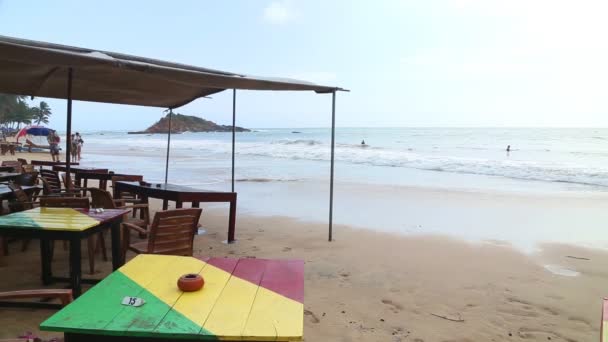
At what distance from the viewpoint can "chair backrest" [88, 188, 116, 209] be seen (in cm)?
441

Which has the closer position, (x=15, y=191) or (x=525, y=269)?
(x=15, y=191)

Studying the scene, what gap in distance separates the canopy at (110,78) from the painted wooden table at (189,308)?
2118 mm

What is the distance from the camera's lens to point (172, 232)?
3.57m

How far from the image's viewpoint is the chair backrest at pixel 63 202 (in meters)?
3.85

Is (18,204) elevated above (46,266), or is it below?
above

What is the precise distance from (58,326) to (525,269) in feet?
15.2

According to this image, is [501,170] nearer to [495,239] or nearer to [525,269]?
[495,239]

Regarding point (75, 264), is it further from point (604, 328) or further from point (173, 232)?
point (604, 328)

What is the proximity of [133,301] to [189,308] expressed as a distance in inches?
9.0

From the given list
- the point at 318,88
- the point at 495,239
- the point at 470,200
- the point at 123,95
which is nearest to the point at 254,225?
the point at 318,88

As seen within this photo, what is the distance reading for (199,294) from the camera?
6.06 ft

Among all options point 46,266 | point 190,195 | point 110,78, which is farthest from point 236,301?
point 110,78

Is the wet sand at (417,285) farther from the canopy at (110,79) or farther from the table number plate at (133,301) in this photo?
the table number plate at (133,301)

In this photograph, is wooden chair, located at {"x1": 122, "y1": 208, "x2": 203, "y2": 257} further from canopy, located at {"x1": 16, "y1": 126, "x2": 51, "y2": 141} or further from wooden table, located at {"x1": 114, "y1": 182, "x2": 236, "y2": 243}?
canopy, located at {"x1": 16, "y1": 126, "x2": 51, "y2": 141}
